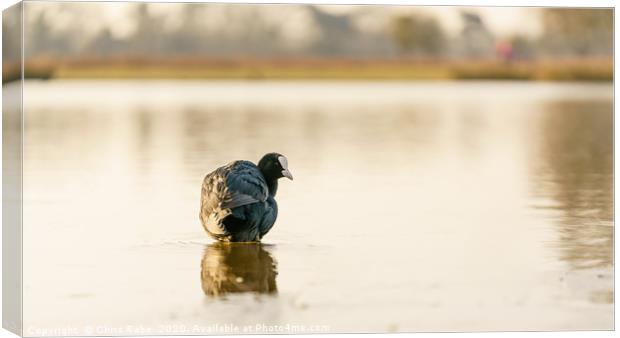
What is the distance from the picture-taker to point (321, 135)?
75.5ft

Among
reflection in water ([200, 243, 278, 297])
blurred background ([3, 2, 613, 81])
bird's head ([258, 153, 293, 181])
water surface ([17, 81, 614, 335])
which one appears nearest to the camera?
water surface ([17, 81, 614, 335])

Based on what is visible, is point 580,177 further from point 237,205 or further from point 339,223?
point 237,205

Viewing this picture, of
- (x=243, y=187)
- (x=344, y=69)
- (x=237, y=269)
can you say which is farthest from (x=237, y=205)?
(x=344, y=69)

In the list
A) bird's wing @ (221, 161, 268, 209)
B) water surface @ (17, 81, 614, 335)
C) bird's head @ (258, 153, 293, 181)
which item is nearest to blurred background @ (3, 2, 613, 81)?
water surface @ (17, 81, 614, 335)

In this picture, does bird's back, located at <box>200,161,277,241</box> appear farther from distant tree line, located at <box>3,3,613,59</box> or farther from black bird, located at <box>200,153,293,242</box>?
distant tree line, located at <box>3,3,613,59</box>

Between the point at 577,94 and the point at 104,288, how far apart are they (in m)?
6.80

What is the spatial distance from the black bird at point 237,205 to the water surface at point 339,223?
0.16 metres

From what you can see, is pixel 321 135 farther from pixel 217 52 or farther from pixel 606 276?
pixel 606 276

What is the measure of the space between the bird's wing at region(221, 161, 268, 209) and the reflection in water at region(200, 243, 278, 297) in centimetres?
36

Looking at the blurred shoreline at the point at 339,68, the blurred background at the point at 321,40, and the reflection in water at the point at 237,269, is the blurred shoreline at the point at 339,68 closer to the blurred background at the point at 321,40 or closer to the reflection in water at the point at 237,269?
the blurred background at the point at 321,40

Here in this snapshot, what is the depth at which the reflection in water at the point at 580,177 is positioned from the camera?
12.9 metres

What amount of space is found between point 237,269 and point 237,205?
822 mm

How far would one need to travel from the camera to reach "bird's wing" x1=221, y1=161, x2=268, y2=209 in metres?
12.9

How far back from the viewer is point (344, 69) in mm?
16516
